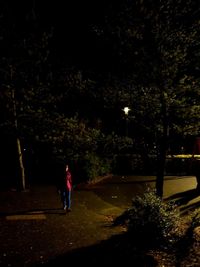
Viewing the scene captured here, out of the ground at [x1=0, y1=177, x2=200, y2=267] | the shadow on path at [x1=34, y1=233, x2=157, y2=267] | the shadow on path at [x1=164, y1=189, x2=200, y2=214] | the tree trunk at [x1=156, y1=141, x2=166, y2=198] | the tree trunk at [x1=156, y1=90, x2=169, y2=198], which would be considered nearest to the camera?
the shadow on path at [x1=34, y1=233, x2=157, y2=267]

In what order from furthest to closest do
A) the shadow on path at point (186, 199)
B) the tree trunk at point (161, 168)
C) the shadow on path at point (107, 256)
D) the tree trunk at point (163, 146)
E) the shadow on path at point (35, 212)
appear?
the shadow on path at point (186, 199) < the shadow on path at point (35, 212) < the tree trunk at point (161, 168) < the tree trunk at point (163, 146) < the shadow on path at point (107, 256)

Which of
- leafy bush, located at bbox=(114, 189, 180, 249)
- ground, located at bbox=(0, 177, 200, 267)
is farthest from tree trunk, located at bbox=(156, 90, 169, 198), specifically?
ground, located at bbox=(0, 177, 200, 267)

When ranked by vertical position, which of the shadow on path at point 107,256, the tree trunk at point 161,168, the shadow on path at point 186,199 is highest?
the tree trunk at point 161,168

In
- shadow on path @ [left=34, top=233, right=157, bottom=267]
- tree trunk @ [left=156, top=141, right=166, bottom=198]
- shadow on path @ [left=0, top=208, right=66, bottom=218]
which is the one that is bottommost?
shadow on path @ [left=34, top=233, right=157, bottom=267]

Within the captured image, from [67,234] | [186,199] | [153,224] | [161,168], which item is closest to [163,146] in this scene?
[161,168]

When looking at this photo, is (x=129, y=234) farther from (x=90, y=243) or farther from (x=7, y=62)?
(x=7, y=62)

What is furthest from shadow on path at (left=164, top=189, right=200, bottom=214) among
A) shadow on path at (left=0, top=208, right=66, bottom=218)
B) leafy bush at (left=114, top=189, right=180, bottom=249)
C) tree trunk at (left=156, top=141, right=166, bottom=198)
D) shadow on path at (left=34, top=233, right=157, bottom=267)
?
shadow on path at (left=34, top=233, right=157, bottom=267)

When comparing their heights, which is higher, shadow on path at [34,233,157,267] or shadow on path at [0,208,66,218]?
shadow on path at [0,208,66,218]

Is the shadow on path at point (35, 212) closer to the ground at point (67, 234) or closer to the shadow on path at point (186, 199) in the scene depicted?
the ground at point (67, 234)

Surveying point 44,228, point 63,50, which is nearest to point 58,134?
point 63,50

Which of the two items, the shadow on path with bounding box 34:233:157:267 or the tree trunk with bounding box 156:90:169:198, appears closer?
the shadow on path with bounding box 34:233:157:267

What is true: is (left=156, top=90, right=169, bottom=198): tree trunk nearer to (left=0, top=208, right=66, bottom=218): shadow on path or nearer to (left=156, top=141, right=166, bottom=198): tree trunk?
(left=156, top=141, right=166, bottom=198): tree trunk

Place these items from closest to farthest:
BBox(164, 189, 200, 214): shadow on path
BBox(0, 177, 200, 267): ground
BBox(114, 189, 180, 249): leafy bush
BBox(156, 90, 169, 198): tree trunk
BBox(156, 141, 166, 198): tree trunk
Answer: BBox(0, 177, 200, 267): ground < BBox(114, 189, 180, 249): leafy bush < BBox(156, 90, 169, 198): tree trunk < BBox(156, 141, 166, 198): tree trunk < BBox(164, 189, 200, 214): shadow on path

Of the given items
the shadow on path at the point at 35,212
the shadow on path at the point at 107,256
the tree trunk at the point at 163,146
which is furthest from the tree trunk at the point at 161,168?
the shadow on path at the point at 35,212
